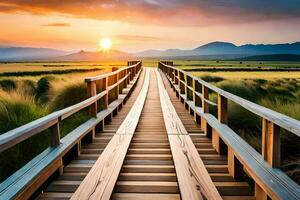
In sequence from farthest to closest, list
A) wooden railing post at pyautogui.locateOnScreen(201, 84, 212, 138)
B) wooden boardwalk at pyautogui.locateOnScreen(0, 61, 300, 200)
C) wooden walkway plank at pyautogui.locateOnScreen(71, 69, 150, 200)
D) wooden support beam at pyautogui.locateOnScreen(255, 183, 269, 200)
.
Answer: wooden railing post at pyautogui.locateOnScreen(201, 84, 212, 138) → wooden walkway plank at pyautogui.locateOnScreen(71, 69, 150, 200) → wooden support beam at pyautogui.locateOnScreen(255, 183, 269, 200) → wooden boardwalk at pyautogui.locateOnScreen(0, 61, 300, 200)

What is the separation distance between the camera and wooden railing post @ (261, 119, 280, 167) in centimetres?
314

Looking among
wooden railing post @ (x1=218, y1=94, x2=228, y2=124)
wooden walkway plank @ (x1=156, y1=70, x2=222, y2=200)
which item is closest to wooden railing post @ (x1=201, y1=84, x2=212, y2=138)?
wooden walkway plank @ (x1=156, y1=70, x2=222, y2=200)

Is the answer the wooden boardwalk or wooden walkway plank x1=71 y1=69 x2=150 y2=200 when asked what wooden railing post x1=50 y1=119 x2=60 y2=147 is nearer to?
the wooden boardwalk

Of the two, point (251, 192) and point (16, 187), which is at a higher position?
point (16, 187)

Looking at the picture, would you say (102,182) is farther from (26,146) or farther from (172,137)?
(172,137)

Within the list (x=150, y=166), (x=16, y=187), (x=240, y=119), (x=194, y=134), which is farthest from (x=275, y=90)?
(x=16, y=187)

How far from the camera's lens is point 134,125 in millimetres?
7012

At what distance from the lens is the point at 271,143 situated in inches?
126

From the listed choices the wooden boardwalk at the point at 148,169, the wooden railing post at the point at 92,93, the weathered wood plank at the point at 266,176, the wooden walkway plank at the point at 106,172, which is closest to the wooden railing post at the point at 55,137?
the wooden boardwalk at the point at 148,169

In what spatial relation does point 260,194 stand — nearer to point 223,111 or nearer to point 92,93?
point 223,111

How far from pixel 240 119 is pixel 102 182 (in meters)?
4.99

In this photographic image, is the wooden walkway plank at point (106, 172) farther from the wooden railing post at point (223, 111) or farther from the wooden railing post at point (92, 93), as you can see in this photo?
the wooden railing post at point (223, 111)

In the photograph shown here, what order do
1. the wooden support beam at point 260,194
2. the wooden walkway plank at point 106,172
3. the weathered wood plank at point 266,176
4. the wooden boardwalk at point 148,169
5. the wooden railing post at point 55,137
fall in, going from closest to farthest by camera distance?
the weathered wood plank at point 266,176 → the wooden boardwalk at point 148,169 → the wooden support beam at point 260,194 → the wooden walkway plank at point 106,172 → the wooden railing post at point 55,137

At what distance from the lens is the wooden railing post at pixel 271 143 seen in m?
3.14
